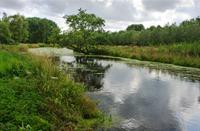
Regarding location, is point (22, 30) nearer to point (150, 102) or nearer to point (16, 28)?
point (16, 28)

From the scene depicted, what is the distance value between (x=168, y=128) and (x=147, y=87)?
27.5ft

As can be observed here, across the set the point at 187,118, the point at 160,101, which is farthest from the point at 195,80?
the point at 187,118

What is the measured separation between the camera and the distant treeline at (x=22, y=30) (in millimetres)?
58737

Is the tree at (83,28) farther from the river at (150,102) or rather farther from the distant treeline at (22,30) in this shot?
the river at (150,102)

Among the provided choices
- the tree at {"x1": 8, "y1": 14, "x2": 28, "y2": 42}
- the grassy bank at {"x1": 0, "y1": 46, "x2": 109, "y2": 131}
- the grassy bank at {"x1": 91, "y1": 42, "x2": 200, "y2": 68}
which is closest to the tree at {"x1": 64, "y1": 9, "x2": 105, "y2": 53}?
the grassy bank at {"x1": 91, "y1": 42, "x2": 200, "y2": 68}

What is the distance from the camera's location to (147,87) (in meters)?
19.2

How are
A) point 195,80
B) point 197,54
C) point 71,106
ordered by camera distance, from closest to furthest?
point 71,106 → point 195,80 → point 197,54

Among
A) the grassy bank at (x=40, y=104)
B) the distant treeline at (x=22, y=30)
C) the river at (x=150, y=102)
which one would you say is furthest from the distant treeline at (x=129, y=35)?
the grassy bank at (x=40, y=104)

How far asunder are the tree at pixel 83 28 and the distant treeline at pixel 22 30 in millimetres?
3427

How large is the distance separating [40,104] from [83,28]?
1743 inches

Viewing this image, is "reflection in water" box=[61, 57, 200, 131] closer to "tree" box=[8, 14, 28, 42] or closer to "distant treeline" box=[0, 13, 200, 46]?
"distant treeline" box=[0, 13, 200, 46]

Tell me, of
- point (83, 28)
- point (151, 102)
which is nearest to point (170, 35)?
point (83, 28)

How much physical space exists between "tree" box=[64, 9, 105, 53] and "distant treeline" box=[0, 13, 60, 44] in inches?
135

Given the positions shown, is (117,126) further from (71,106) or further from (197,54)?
(197,54)
